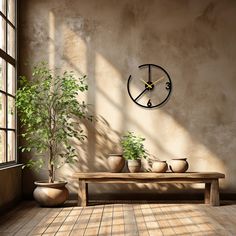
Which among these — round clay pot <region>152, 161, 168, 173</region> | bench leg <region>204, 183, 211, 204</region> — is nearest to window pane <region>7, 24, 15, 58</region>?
round clay pot <region>152, 161, 168, 173</region>

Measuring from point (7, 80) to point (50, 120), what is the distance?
2.87 feet

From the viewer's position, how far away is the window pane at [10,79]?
6812mm

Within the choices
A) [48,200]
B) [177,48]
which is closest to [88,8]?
[177,48]

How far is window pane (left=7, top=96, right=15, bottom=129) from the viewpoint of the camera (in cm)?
671

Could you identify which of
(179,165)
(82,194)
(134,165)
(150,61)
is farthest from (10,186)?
(150,61)

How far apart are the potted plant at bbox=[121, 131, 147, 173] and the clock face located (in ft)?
2.04

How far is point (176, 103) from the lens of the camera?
7.30 meters

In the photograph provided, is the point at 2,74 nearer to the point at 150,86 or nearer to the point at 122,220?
the point at 150,86

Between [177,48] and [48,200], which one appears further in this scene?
[177,48]

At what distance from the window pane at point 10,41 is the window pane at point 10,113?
749mm

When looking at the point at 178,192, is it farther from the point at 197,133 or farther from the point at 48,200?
the point at 48,200

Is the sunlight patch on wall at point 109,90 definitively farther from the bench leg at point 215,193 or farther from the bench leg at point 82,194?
the bench leg at point 215,193

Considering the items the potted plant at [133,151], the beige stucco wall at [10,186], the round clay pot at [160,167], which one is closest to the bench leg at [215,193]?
the round clay pot at [160,167]

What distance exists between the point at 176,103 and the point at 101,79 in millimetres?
1291
